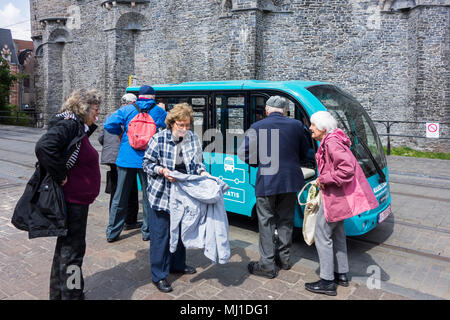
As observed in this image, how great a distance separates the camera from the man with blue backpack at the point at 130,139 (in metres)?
4.70

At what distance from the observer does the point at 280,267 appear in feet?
13.9

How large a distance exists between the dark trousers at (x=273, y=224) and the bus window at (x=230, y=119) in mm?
1452

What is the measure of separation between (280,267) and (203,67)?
1686cm

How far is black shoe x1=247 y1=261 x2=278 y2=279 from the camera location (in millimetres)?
3954

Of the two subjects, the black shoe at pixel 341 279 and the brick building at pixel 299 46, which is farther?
the brick building at pixel 299 46

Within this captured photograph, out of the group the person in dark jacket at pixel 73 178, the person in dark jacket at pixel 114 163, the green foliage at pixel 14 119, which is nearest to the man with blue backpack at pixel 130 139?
the person in dark jacket at pixel 114 163

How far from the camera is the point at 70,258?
3096 mm

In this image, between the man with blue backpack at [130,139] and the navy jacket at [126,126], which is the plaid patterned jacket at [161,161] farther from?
the navy jacket at [126,126]

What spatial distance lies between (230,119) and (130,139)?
56.9 inches

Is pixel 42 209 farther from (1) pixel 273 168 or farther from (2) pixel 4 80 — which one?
(2) pixel 4 80

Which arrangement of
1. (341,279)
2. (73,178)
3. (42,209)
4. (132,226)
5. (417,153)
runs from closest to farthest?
(42,209) → (73,178) → (341,279) → (132,226) → (417,153)

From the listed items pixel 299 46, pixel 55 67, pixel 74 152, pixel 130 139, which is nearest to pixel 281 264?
pixel 130 139

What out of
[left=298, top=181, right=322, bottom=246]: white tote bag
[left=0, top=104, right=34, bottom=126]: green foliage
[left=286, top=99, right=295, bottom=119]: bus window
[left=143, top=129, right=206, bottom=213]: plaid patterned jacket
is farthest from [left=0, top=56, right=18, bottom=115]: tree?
[left=298, top=181, right=322, bottom=246]: white tote bag

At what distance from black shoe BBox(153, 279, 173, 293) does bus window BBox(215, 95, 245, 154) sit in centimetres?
224
